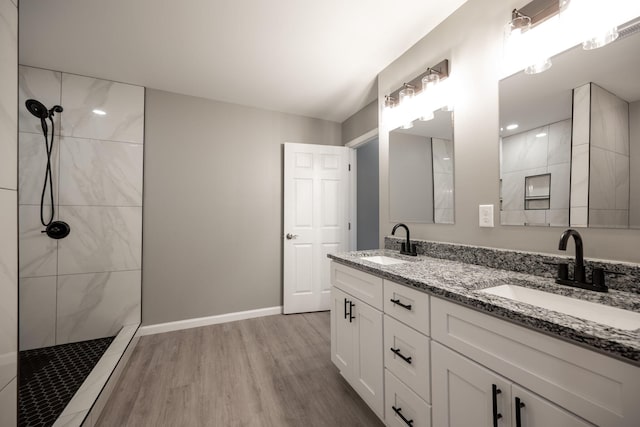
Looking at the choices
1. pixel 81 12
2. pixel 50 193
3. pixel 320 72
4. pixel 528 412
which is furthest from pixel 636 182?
pixel 50 193

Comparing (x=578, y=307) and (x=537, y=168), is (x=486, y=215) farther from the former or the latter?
(x=578, y=307)

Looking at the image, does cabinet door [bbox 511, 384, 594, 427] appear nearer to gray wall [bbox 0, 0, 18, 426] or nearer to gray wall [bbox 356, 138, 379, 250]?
gray wall [bbox 0, 0, 18, 426]

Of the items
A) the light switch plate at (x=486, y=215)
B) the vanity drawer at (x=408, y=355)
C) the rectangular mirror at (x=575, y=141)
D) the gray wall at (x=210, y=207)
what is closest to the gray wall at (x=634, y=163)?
the rectangular mirror at (x=575, y=141)

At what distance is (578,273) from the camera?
3.30ft

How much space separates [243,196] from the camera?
9.78 ft

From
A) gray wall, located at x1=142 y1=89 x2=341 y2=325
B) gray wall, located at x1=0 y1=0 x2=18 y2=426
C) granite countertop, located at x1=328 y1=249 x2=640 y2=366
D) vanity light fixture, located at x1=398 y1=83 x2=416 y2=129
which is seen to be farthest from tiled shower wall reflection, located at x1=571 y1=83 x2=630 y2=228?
gray wall, located at x1=142 y1=89 x2=341 y2=325

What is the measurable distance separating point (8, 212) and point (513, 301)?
5.92 ft

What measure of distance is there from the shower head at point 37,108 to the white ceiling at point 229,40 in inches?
14.6

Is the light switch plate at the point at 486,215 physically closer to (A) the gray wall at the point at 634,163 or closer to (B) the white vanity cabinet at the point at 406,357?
(A) the gray wall at the point at 634,163

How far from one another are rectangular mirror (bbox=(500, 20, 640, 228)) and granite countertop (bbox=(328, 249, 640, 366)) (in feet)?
1.02

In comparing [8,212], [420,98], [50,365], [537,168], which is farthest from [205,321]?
[537,168]

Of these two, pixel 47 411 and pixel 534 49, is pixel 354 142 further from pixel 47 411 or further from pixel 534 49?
pixel 47 411

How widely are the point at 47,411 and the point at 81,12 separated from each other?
2.40 meters

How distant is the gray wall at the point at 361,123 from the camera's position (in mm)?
2867
